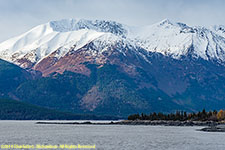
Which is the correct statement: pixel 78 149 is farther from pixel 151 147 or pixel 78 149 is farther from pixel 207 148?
pixel 207 148

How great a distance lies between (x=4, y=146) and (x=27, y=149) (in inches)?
448

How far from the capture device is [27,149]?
129 meters

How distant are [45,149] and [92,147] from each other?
1407cm

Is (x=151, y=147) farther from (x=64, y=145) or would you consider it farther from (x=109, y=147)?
(x=64, y=145)

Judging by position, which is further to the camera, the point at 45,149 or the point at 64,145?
the point at 64,145

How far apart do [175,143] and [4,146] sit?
52253mm

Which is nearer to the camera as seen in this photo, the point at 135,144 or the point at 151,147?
the point at 151,147

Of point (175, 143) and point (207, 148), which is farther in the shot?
point (175, 143)

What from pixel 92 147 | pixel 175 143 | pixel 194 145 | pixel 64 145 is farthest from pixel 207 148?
pixel 64 145

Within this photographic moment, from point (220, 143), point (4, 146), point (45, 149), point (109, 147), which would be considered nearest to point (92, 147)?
point (109, 147)

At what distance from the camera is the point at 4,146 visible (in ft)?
449

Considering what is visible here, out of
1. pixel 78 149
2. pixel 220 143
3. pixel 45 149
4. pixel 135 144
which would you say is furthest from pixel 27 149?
pixel 220 143

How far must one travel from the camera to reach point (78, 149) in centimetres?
12975

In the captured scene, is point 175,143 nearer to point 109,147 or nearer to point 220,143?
point 220,143
